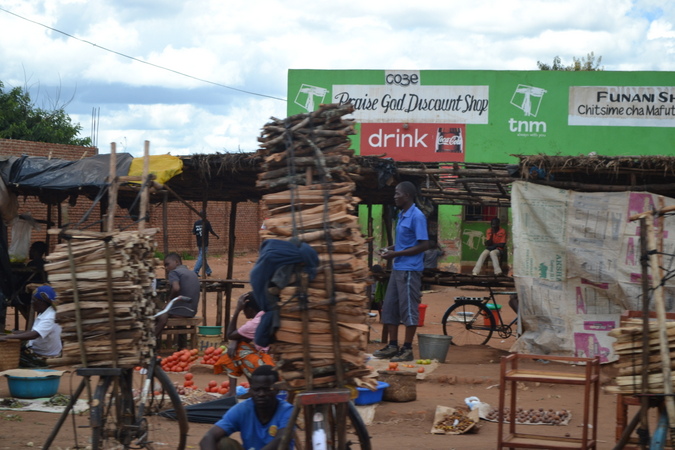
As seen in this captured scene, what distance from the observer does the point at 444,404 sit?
7887 mm

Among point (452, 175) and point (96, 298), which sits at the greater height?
point (452, 175)

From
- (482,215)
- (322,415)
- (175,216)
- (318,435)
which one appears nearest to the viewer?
(318,435)

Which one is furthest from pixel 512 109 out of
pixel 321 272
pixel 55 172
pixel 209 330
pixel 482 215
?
pixel 321 272

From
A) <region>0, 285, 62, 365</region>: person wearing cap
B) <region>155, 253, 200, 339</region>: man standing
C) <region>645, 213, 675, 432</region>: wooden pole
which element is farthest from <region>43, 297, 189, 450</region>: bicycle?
<region>155, 253, 200, 339</region>: man standing

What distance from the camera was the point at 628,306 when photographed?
9.27 metres

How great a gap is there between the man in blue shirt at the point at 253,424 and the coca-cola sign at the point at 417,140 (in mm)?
15159

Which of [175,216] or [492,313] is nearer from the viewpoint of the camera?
[492,313]

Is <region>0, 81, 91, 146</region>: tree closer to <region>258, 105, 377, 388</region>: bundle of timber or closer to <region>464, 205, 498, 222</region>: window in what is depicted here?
<region>464, 205, 498, 222</region>: window

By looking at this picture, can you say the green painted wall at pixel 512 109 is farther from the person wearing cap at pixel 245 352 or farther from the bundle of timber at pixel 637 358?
the bundle of timber at pixel 637 358

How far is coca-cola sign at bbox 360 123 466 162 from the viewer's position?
1962cm

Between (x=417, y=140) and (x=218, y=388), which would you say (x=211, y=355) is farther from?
(x=417, y=140)

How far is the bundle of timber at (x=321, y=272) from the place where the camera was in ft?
14.9

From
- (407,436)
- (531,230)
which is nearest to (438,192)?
(531,230)

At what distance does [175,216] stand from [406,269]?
753 inches
